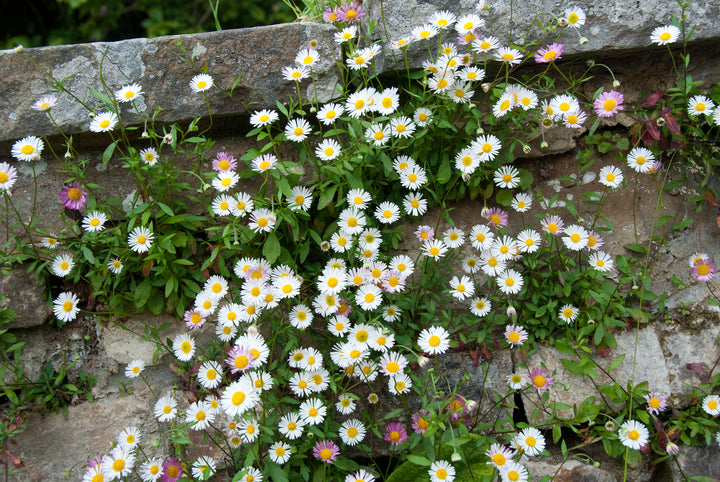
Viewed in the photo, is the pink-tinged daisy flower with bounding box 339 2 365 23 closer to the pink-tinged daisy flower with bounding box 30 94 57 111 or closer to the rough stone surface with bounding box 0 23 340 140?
the rough stone surface with bounding box 0 23 340 140

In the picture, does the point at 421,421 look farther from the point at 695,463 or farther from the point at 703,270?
the point at 703,270

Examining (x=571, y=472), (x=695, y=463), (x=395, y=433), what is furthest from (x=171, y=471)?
(x=695, y=463)

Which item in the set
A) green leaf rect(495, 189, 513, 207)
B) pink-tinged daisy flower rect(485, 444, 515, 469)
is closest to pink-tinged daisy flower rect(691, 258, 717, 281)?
green leaf rect(495, 189, 513, 207)

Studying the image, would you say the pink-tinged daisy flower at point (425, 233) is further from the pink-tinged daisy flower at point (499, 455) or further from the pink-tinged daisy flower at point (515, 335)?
the pink-tinged daisy flower at point (499, 455)

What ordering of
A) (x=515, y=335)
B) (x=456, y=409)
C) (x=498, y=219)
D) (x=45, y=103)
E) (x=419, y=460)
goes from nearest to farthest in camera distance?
(x=419, y=460)
(x=456, y=409)
(x=45, y=103)
(x=515, y=335)
(x=498, y=219)

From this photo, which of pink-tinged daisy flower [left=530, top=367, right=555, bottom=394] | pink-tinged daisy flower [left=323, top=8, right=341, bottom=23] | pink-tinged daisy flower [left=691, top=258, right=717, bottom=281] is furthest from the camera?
pink-tinged daisy flower [left=323, top=8, right=341, bottom=23]

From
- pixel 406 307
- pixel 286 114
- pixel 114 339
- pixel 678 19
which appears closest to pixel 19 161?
pixel 114 339

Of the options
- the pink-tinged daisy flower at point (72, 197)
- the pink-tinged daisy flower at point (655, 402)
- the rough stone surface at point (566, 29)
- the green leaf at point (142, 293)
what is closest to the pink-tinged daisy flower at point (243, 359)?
the green leaf at point (142, 293)
